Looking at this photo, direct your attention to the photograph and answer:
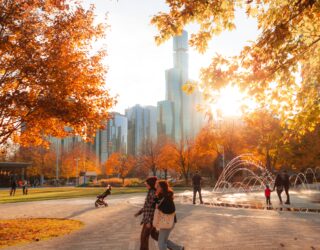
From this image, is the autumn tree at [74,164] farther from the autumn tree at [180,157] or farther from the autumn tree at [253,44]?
the autumn tree at [253,44]

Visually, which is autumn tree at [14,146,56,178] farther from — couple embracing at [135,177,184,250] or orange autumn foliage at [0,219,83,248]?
couple embracing at [135,177,184,250]

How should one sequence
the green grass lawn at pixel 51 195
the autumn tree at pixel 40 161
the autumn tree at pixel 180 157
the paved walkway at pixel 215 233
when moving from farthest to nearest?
1. the autumn tree at pixel 40 161
2. the autumn tree at pixel 180 157
3. the green grass lawn at pixel 51 195
4. the paved walkway at pixel 215 233

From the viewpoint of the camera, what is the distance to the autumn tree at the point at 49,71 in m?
13.3

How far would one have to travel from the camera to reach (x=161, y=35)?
29.1ft

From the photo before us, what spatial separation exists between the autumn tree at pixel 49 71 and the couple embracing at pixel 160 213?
6218mm

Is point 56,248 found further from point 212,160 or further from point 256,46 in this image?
point 212,160

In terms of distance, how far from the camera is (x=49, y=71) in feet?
44.1

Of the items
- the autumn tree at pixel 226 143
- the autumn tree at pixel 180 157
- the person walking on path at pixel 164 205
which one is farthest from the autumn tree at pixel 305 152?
the person walking on path at pixel 164 205

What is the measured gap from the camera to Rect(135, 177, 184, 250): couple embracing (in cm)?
800

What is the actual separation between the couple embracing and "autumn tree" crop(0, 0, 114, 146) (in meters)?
6.22

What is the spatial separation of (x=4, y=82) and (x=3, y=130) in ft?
6.81

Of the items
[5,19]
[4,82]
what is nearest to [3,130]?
[4,82]

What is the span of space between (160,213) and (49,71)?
7665 millimetres

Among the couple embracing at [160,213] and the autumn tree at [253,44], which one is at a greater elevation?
the autumn tree at [253,44]
